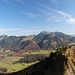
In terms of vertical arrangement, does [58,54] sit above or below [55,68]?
above

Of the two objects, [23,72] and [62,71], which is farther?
[23,72]

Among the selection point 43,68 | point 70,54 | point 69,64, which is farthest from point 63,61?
point 43,68

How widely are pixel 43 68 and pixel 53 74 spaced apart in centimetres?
1444

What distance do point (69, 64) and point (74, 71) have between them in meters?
3.73

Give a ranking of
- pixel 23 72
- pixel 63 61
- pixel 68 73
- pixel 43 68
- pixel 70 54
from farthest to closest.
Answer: pixel 23 72 < pixel 43 68 < pixel 70 54 < pixel 63 61 < pixel 68 73

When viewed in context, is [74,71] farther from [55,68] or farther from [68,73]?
[55,68]

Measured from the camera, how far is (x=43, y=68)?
285 feet

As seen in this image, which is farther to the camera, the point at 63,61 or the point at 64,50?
the point at 64,50

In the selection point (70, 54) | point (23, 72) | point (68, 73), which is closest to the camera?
point (68, 73)

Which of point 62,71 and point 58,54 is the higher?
point 58,54

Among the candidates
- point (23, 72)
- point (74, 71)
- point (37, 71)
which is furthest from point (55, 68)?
point (23, 72)

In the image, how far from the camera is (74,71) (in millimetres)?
71750

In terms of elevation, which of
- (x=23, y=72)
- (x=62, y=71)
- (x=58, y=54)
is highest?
(x=58, y=54)

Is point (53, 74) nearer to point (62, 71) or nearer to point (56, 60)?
point (62, 71)
